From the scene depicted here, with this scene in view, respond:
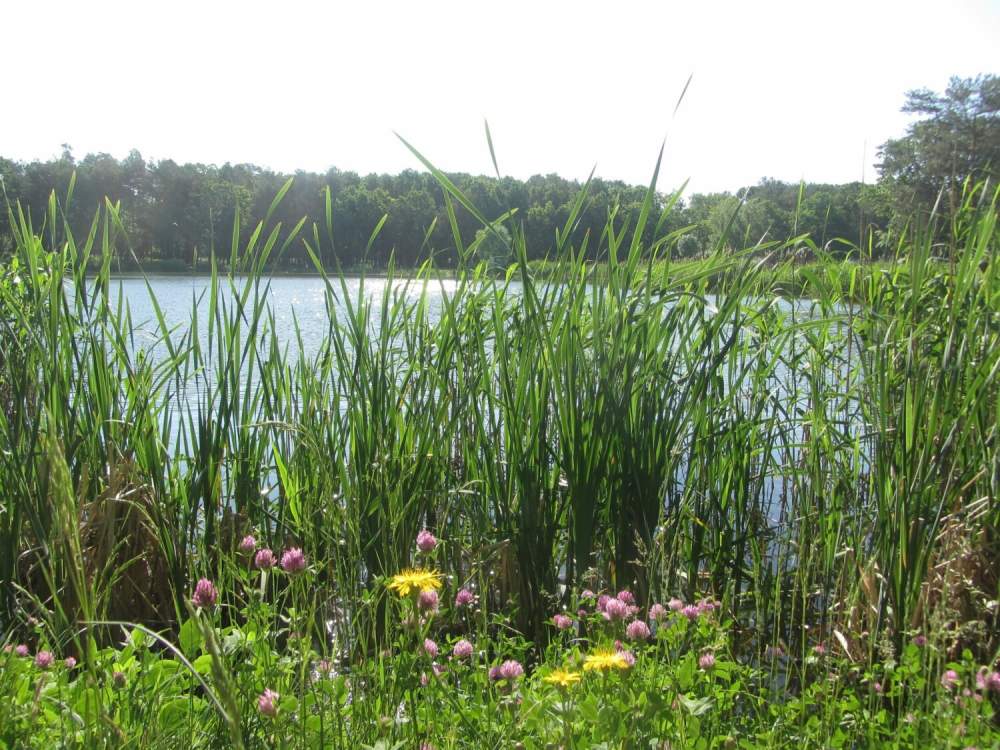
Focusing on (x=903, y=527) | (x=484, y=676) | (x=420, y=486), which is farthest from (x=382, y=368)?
(x=903, y=527)

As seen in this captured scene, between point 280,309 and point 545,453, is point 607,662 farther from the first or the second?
point 280,309

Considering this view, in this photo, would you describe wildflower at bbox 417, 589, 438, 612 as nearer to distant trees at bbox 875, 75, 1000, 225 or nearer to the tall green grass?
the tall green grass

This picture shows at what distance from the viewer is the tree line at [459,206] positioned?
8.33 ft

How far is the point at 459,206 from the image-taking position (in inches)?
181

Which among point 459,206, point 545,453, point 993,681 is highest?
point 459,206

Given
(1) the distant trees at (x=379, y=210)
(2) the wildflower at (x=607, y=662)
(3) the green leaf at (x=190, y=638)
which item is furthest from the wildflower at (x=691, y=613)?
(1) the distant trees at (x=379, y=210)

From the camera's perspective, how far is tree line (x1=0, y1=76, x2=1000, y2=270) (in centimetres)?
254

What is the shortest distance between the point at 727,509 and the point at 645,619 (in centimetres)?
48

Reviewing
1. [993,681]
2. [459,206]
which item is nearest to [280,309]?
[459,206]

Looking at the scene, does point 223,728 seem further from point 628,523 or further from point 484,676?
point 628,523

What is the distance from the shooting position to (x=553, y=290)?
2.21 metres

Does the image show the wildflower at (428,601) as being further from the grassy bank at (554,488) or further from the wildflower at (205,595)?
the wildflower at (205,595)

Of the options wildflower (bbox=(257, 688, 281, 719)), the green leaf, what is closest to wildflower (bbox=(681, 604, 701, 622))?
wildflower (bbox=(257, 688, 281, 719))

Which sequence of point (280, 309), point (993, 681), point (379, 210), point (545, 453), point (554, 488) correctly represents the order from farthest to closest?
point (379, 210) → point (280, 309) → point (554, 488) → point (545, 453) → point (993, 681)
